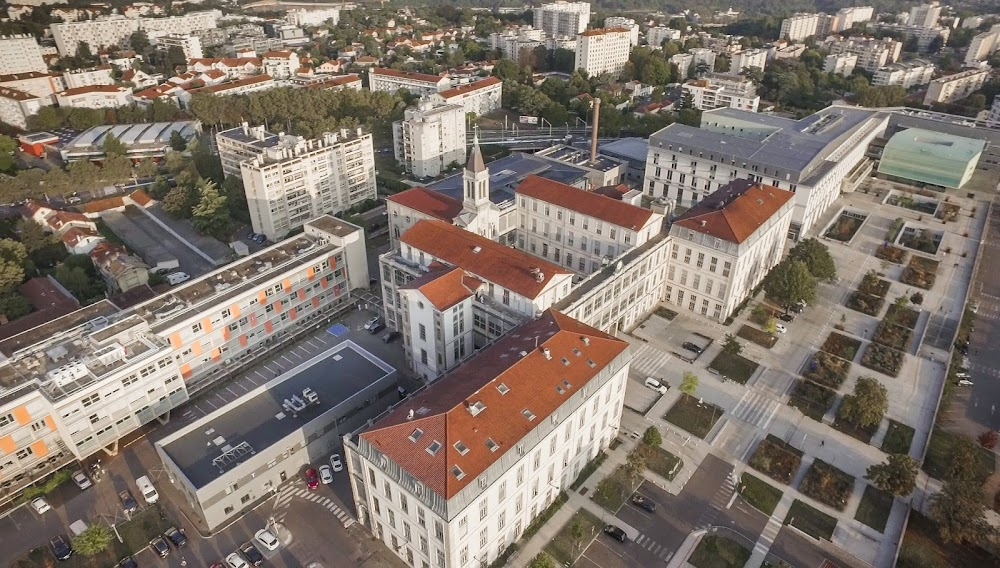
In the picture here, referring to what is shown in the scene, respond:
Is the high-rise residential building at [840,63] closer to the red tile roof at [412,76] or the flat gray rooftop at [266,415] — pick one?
the red tile roof at [412,76]

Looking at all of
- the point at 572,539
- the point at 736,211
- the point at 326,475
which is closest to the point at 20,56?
the point at 326,475

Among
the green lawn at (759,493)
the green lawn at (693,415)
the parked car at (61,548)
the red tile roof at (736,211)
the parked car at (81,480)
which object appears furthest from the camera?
the red tile roof at (736,211)

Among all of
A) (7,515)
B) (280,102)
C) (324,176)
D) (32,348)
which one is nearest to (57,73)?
(280,102)

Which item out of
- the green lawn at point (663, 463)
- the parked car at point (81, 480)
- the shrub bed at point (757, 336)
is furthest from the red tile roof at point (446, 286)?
the shrub bed at point (757, 336)

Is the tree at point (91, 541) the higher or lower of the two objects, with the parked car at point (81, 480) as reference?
higher

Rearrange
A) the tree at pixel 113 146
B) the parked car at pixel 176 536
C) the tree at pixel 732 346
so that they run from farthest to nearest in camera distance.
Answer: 1. the tree at pixel 113 146
2. the tree at pixel 732 346
3. the parked car at pixel 176 536

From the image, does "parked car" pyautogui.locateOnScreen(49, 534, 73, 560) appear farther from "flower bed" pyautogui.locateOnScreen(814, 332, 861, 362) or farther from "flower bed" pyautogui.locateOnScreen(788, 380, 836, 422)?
"flower bed" pyautogui.locateOnScreen(814, 332, 861, 362)

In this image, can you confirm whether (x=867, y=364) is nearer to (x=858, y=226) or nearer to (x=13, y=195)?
(x=858, y=226)

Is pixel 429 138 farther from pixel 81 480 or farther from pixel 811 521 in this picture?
pixel 811 521
